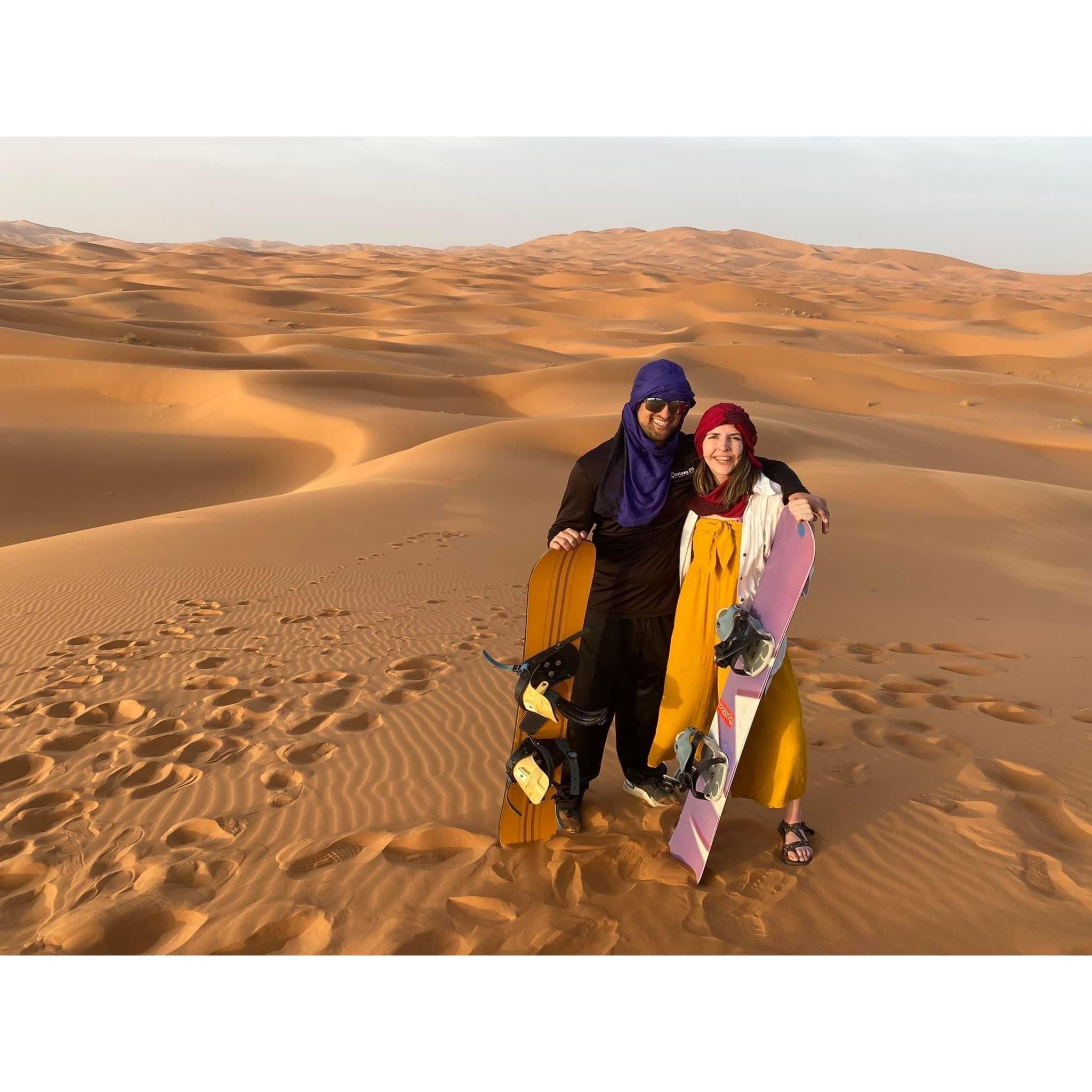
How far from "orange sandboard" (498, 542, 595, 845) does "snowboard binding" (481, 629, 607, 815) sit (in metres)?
0.05

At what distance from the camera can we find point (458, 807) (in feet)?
12.7

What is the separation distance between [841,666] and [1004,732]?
1.22 m

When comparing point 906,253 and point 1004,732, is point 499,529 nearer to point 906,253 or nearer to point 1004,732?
point 1004,732

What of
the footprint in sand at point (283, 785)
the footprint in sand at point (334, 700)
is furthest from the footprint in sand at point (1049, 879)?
the footprint in sand at point (334, 700)

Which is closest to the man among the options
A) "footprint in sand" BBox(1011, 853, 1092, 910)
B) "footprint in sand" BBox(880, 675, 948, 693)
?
"footprint in sand" BBox(1011, 853, 1092, 910)

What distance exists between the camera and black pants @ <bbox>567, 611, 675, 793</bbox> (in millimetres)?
3432

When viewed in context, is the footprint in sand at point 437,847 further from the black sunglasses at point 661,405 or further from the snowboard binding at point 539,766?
the black sunglasses at point 661,405

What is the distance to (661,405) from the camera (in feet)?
10.0

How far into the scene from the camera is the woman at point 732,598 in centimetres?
305

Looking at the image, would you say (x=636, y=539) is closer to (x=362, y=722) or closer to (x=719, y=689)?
(x=719, y=689)

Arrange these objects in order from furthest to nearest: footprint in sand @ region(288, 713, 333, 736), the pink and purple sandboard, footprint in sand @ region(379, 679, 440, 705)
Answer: footprint in sand @ region(379, 679, 440, 705)
footprint in sand @ region(288, 713, 333, 736)
the pink and purple sandboard

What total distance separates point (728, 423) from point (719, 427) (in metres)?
0.04

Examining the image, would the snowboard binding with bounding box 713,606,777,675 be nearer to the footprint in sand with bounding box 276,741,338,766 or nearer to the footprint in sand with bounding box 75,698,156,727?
the footprint in sand with bounding box 276,741,338,766

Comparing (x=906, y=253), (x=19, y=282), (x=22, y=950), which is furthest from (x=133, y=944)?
(x=906, y=253)
